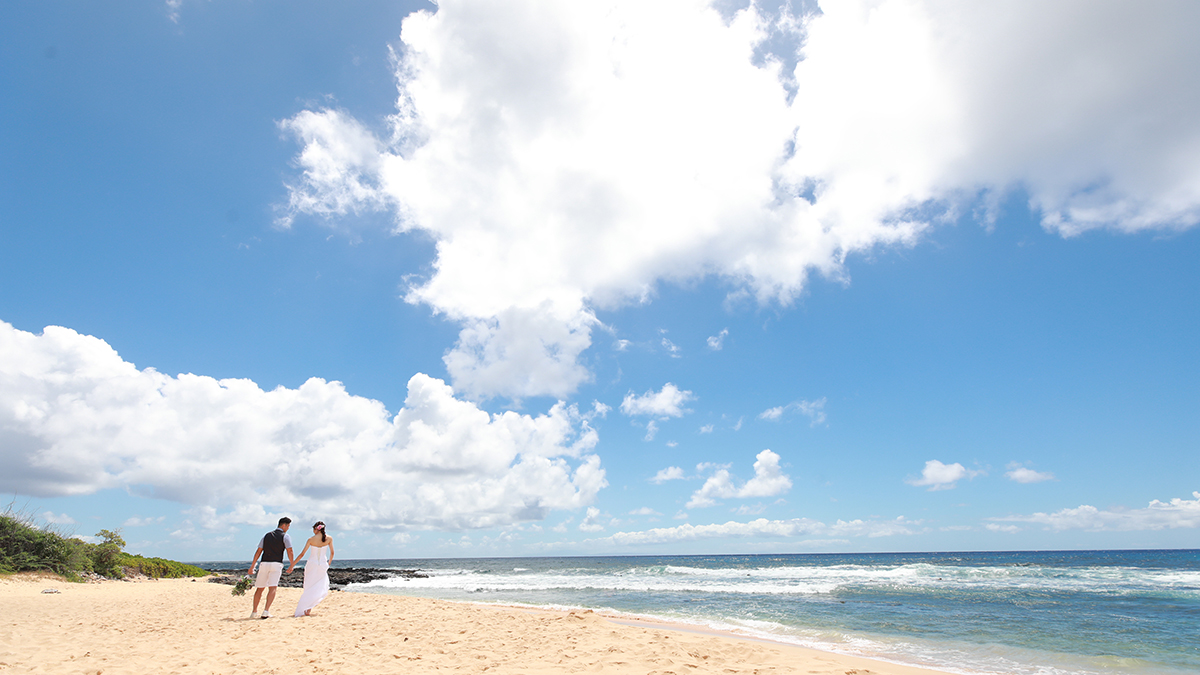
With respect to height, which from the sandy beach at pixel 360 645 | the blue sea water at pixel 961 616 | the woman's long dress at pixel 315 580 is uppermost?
the woman's long dress at pixel 315 580

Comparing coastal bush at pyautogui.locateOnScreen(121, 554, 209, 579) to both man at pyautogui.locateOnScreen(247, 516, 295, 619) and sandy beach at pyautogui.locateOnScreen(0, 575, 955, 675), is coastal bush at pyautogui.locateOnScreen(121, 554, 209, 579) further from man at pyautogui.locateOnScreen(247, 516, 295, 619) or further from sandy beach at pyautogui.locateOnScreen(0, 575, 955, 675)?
man at pyautogui.locateOnScreen(247, 516, 295, 619)

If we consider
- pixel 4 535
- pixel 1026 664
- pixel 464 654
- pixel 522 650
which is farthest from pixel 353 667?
pixel 4 535

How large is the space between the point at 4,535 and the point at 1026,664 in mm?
32849

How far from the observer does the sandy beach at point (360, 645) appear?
7.46 meters

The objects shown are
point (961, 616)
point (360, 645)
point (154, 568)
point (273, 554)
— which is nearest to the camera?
point (360, 645)

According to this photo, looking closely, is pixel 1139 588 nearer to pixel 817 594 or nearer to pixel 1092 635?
pixel 817 594

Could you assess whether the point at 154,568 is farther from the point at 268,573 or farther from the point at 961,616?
the point at 961,616

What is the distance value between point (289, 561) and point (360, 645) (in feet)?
11.9

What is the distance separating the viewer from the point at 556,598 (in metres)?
25.6

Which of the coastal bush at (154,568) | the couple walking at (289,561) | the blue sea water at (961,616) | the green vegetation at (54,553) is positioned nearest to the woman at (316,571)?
the couple walking at (289,561)

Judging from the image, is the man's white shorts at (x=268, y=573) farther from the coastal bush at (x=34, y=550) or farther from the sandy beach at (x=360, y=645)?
the coastal bush at (x=34, y=550)

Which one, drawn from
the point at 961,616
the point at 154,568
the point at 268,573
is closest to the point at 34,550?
the point at 154,568

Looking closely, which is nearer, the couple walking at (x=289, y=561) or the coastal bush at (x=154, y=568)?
the couple walking at (x=289, y=561)

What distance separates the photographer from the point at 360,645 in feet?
29.0
